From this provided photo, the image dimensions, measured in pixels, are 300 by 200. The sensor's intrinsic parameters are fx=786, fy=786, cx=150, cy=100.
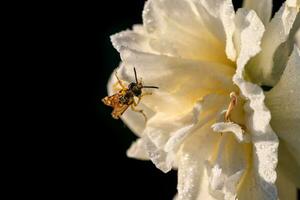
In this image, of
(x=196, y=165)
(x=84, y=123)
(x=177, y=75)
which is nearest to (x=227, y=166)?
(x=196, y=165)

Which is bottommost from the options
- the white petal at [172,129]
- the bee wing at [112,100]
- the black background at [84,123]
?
the black background at [84,123]

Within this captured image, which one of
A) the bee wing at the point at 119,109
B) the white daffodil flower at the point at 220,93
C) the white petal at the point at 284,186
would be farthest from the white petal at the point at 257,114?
the bee wing at the point at 119,109

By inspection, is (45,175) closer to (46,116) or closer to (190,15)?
(46,116)

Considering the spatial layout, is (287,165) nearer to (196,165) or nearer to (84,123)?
(196,165)

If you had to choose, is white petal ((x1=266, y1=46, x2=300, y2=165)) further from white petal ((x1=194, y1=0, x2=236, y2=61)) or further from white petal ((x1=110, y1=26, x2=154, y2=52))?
white petal ((x1=110, y1=26, x2=154, y2=52))

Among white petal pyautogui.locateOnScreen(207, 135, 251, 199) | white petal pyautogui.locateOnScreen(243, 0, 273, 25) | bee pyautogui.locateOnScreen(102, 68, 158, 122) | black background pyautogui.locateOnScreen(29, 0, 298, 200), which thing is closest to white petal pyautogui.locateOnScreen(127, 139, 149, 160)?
bee pyautogui.locateOnScreen(102, 68, 158, 122)

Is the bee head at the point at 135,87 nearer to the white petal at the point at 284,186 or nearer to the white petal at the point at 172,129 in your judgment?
the white petal at the point at 172,129
